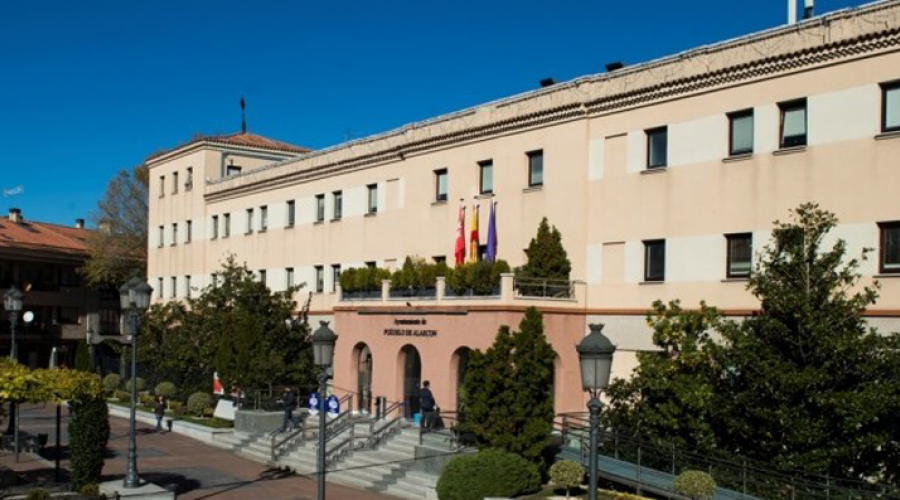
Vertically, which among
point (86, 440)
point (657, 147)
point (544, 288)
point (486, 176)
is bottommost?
point (86, 440)

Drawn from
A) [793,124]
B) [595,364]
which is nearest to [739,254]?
[793,124]

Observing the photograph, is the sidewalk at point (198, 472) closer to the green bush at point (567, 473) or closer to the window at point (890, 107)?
the green bush at point (567, 473)

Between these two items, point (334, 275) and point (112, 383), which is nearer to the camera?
point (334, 275)

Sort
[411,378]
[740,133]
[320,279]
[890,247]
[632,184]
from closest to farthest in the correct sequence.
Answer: [890,247] → [740,133] → [632,184] → [411,378] → [320,279]

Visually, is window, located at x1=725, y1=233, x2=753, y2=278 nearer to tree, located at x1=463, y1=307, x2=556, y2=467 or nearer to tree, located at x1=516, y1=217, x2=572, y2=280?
tree, located at x1=516, y1=217, x2=572, y2=280

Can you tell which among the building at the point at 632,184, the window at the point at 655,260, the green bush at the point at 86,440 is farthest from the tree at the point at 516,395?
the green bush at the point at 86,440

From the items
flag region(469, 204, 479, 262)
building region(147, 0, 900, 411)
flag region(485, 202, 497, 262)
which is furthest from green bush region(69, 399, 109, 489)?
flag region(469, 204, 479, 262)

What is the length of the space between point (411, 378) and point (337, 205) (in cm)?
1279

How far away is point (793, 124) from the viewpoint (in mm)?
26031

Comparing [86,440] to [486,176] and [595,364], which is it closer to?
[595,364]

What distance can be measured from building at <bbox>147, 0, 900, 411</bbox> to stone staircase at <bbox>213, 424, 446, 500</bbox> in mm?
2370

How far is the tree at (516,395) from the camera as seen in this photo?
79.4 ft

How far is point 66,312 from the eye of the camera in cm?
7488

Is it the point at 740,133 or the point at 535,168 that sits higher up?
the point at 740,133
